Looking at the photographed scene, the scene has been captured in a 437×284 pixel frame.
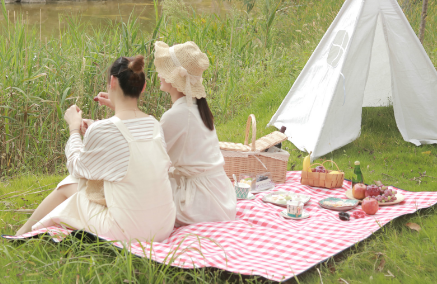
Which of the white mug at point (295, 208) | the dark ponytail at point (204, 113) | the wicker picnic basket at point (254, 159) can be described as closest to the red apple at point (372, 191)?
the white mug at point (295, 208)

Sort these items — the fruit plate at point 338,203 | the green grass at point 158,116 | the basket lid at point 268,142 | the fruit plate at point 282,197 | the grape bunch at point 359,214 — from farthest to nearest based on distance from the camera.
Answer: the basket lid at point 268,142, the fruit plate at point 282,197, the fruit plate at point 338,203, the grape bunch at point 359,214, the green grass at point 158,116

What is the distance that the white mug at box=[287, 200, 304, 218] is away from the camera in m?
3.39

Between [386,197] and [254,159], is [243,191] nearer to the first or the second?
[254,159]

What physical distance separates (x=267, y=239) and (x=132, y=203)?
3.11ft

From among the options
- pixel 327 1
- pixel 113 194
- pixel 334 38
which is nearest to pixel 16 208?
pixel 113 194

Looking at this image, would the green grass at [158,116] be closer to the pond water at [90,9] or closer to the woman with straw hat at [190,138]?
the woman with straw hat at [190,138]

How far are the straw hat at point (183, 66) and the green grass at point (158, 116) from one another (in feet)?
3.72

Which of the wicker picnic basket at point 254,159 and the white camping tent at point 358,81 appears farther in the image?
the white camping tent at point 358,81

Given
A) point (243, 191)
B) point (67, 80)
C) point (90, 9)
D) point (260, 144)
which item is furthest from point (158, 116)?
point (90, 9)

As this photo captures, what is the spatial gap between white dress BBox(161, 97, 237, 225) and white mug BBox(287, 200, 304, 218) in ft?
1.57

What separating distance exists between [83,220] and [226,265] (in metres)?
0.91

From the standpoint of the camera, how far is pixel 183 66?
2980 mm

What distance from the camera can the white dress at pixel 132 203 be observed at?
8.18ft

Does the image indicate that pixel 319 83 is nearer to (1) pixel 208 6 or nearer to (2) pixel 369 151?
(2) pixel 369 151
